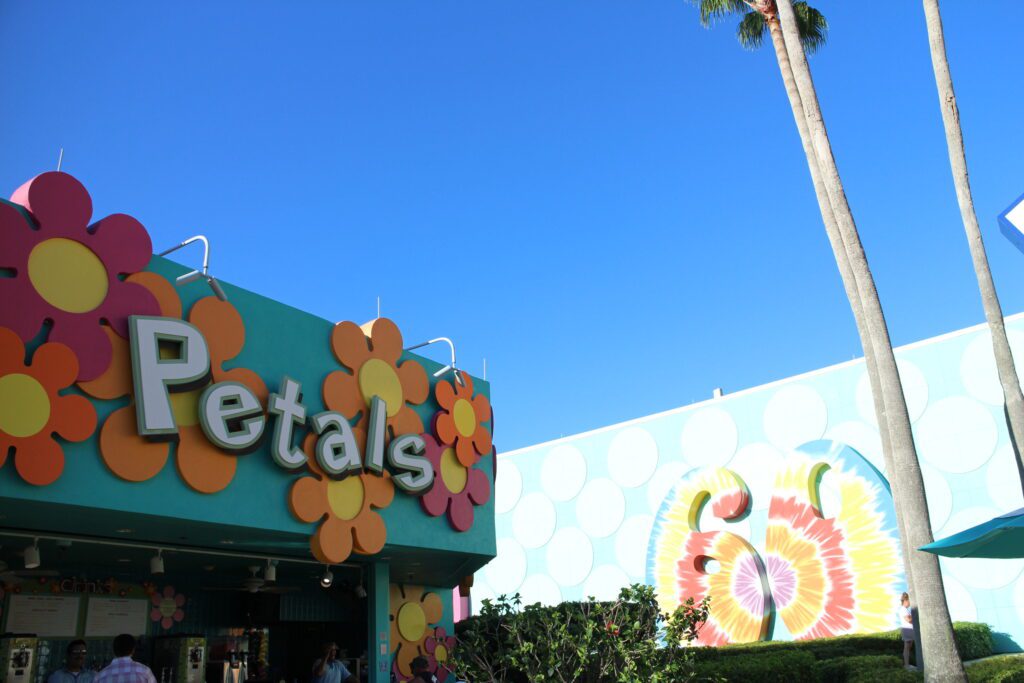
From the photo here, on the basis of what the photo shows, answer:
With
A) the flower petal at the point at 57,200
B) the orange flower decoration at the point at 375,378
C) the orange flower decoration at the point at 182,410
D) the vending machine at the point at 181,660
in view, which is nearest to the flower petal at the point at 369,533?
the orange flower decoration at the point at 375,378

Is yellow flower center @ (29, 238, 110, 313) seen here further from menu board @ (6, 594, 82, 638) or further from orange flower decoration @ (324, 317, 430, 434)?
menu board @ (6, 594, 82, 638)

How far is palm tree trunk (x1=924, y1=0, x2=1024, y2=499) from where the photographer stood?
33.5 ft

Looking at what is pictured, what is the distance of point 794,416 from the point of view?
63.8 ft

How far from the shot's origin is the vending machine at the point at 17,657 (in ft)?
33.6

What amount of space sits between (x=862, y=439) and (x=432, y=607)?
9688mm

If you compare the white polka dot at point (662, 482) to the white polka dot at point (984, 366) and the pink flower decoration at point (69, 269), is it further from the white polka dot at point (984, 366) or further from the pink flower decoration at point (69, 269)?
the pink flower decoration at point (69, 269)

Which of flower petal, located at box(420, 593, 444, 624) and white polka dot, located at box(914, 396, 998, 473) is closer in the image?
flower petal, located at box(420, 593, 444, 624)

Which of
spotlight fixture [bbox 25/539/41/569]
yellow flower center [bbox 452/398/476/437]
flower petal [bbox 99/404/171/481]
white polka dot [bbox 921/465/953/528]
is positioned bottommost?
spotlight fixture [bbox 25/539/41/569]

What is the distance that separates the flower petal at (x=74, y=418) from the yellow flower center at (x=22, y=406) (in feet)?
0.36

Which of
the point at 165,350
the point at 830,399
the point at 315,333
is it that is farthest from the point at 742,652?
the point at 165,350

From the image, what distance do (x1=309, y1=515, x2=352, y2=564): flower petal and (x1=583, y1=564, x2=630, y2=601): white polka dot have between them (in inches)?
524

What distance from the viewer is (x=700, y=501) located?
69.3 feet

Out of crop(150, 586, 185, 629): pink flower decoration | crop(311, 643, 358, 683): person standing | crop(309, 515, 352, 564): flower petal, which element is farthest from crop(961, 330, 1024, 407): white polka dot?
crop(150, 586, 185, 629): pink flower decoration

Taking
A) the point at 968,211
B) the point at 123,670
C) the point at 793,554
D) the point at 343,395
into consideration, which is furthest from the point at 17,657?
the point at 793,554
